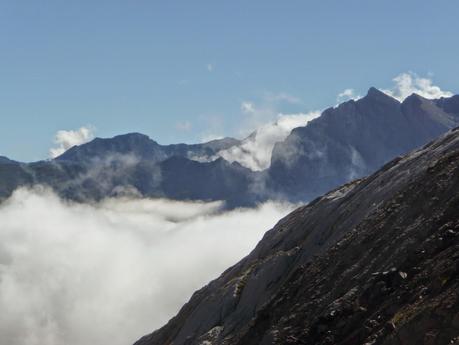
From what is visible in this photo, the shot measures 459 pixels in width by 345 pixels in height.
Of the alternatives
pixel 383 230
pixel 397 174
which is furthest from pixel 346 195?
pixel 383 230

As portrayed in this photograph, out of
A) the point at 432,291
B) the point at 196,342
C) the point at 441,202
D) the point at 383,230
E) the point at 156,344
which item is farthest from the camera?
the point at 156,344

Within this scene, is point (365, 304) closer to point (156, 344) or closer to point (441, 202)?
point (441, 202)

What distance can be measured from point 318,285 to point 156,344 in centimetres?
4344

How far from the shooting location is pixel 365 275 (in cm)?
4044

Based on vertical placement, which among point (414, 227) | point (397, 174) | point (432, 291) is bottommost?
point (432, 291)

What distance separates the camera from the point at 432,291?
1284 inches

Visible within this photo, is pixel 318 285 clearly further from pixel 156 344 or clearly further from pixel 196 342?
pixel 156 344

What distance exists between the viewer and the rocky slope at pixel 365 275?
32.5 m

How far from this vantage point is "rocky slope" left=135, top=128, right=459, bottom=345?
32531 mm

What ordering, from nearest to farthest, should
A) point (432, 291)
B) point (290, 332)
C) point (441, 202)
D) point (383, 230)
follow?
point (432, 291)
point (290, 332)
point (441, 202)
point (383, 230)

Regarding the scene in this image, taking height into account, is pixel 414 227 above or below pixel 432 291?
above

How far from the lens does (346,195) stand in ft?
222

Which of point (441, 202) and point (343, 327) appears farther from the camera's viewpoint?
point (441, 202)

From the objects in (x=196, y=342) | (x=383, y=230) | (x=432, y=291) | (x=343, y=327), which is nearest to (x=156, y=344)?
(x=196, y=342)
